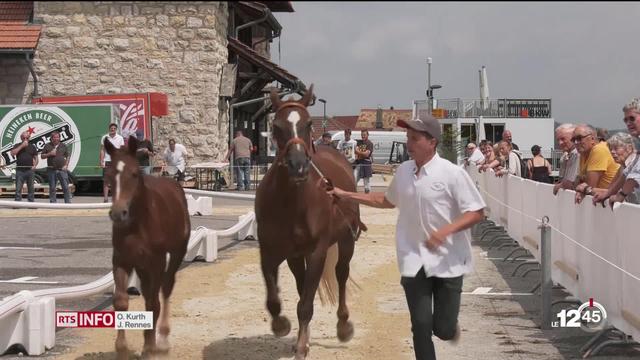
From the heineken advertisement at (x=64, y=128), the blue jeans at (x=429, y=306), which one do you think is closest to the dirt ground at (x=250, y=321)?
→ the blue jeans at (x=429, y=306)

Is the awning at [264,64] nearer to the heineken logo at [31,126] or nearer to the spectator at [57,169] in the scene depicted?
the heineken logo at [31,126]

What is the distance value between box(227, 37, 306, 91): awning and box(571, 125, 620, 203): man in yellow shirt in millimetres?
22380

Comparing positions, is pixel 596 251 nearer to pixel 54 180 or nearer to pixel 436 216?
pixel 436 216

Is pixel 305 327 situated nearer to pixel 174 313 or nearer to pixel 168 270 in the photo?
pixel 168 270

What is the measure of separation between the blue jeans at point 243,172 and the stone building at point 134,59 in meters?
1.62

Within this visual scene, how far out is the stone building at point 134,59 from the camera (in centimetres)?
2758

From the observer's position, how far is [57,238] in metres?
14.7

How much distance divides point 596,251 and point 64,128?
1955cm

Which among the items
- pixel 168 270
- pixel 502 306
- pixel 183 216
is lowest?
pixel 502 306

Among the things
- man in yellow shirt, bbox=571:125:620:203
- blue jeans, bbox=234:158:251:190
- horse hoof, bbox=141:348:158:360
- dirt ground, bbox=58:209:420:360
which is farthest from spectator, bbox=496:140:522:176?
blue jeans, bbox=234:158:251:190

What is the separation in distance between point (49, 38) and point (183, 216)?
73.7 feet


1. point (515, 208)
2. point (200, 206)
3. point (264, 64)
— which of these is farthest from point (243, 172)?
point (515, 208)

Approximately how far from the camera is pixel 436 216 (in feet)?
17.4

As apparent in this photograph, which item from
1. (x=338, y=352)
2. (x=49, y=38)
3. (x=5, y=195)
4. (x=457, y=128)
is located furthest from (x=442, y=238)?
(x=457, y=128)
